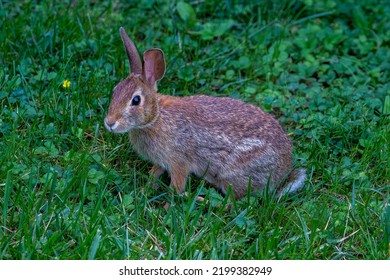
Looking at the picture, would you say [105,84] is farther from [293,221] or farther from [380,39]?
[380,39]

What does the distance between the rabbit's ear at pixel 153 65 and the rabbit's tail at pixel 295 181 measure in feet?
4.13

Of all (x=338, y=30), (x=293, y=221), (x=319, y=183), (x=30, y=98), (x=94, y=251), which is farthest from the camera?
(x=338, y=30)

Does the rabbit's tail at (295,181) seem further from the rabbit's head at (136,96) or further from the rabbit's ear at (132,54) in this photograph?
the rabbit's ear at (132,54)

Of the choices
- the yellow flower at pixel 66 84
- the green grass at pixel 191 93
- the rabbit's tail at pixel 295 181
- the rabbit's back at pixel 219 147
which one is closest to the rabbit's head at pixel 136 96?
the rabbit's back at pixel 219 147

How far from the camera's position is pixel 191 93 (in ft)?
22.7

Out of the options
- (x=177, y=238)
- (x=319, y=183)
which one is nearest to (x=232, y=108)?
(x=319, y=183)

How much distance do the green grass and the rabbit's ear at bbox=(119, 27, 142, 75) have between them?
2.04ft

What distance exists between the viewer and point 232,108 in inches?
237

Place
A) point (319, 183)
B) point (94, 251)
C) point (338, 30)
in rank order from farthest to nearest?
point (338, 30) < point (319, 183) < point (94, 251)

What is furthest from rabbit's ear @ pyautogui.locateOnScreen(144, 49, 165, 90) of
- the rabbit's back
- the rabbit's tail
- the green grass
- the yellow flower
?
the rabbit's tail

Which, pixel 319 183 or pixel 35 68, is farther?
pixel 35 68

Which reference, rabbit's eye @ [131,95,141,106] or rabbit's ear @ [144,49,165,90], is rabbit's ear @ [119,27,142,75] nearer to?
rabbit's ear @ [144,49,165,90]

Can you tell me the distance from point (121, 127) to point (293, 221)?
1.39 m

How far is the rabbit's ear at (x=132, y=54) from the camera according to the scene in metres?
5.77
